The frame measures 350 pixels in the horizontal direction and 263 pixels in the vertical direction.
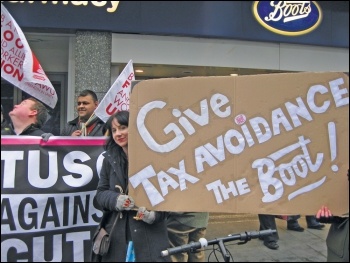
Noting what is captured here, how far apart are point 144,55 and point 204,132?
5057 millimetres

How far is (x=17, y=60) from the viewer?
9.69 ft

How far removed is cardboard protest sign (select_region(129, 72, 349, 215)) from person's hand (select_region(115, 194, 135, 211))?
7 cm

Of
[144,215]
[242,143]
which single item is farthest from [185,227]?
[242,143]

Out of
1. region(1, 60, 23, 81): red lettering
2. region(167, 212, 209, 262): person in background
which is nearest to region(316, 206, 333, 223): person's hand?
region(167, 212, 209, 262): person in background

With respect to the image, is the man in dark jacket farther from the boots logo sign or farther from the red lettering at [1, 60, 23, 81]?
the boots logo sign

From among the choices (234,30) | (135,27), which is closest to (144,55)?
(135,27)

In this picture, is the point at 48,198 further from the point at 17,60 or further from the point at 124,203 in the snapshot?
the point at 17,60

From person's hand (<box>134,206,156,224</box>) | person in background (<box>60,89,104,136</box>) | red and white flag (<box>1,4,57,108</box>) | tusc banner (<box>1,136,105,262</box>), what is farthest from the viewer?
person in background (<box>60,89,104,136</box>)

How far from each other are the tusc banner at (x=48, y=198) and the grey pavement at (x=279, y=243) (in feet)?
4.75

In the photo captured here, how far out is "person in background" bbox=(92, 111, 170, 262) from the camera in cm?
244

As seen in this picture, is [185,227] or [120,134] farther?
[185,227]

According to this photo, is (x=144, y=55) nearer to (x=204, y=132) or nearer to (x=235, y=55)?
(x=235, y=55)

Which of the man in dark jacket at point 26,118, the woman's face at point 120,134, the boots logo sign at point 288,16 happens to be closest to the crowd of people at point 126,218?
the woman's face at point 120,134

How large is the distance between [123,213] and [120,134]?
47 cm
